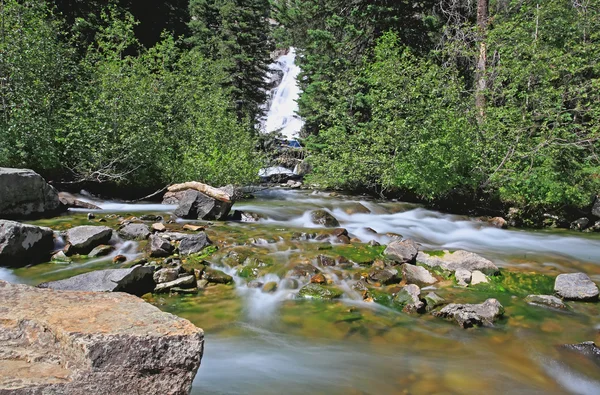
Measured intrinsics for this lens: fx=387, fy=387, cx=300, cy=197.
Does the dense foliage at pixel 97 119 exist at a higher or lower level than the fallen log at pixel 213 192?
higher

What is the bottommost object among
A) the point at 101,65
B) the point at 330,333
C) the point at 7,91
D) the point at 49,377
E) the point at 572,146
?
the point at 330,333

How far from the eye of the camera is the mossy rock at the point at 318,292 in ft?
19.5

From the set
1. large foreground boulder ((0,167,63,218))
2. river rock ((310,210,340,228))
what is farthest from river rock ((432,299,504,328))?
large foreground boulder ((0,167,63,218))

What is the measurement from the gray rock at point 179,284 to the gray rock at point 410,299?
3125 mm

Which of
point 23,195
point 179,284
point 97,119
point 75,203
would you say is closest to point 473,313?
point 179,284

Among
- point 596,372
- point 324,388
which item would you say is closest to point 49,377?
point 324,388

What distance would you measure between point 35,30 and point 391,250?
11912mm

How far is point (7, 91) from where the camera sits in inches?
423

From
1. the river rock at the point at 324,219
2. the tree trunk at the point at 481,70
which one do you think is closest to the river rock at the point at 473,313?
the river rock at the point at 324,219

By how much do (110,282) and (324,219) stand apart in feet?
21.1

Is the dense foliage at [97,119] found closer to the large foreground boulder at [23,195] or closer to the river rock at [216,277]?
the large foreground boulder at [23,195]

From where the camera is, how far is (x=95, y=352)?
2.17 m

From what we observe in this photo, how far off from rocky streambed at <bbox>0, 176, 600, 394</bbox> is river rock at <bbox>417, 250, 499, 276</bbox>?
0.02m

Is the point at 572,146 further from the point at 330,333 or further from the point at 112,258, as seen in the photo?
the point at 112,258
